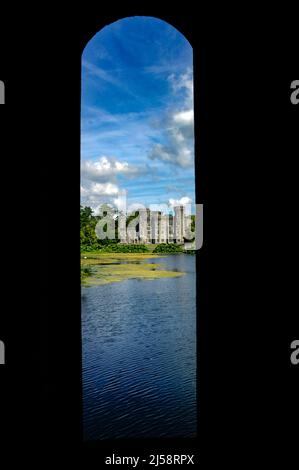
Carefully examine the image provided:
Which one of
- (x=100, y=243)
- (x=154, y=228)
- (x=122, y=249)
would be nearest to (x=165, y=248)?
(x=154, y=228)

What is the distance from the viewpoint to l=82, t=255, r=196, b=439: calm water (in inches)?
239

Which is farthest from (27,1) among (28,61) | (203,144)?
(203,144)

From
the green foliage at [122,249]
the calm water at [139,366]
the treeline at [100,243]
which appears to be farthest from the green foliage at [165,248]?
the calm water at [139,366]

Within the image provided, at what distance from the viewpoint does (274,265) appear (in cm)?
218

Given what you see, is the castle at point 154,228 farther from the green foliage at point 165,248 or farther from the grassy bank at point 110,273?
the grassy bank at point 110,273

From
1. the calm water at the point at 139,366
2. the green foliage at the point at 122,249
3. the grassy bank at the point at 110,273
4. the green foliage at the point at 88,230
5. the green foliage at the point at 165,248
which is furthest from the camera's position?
the green foliage at the point at 165,248

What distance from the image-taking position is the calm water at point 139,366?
6070mm

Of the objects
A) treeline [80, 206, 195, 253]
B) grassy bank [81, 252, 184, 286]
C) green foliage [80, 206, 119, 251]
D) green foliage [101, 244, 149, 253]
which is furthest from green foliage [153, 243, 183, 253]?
green foliage [80, 206, 119, 251]

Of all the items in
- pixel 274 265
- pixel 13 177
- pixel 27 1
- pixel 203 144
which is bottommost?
pixel 274 265

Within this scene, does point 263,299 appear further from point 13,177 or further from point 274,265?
point 13,177

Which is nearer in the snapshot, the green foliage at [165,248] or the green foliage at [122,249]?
the green foliage at [122,249]

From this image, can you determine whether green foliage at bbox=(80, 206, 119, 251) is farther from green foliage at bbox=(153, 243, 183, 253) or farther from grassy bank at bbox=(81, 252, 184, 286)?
green foliage at bbox=(153, 243, 183, 253)
